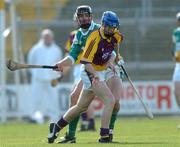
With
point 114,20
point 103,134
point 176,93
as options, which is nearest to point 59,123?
point 103,134

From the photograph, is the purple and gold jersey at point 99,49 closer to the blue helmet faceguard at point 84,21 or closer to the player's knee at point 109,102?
the player's knee at point 109,102

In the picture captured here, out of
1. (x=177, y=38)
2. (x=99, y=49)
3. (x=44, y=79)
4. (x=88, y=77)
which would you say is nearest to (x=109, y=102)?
(x=88, y=77)

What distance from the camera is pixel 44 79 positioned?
24.5m

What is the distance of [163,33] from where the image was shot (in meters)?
28.5

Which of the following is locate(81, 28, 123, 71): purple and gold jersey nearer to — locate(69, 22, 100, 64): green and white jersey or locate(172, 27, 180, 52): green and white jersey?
locate(69, 22, 100, 64): green and white jersey

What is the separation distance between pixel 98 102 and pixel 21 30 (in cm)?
403

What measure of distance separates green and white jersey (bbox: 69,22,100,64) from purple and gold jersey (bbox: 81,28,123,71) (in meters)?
0.67

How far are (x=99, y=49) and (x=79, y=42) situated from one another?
0.96 m

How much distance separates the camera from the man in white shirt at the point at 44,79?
2433 centimetres

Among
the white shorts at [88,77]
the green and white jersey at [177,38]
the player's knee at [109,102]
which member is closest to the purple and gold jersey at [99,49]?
the white shorts at [88,77]

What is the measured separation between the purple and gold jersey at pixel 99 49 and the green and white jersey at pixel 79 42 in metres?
0.67

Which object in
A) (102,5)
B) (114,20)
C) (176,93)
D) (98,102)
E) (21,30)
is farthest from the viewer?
(102,5)

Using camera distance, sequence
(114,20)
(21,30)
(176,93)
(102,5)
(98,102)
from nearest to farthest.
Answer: (114,20), (176,93), (98,102), (21,30), (102,5)

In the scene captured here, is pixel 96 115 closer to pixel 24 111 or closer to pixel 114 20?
pixel 24 111
